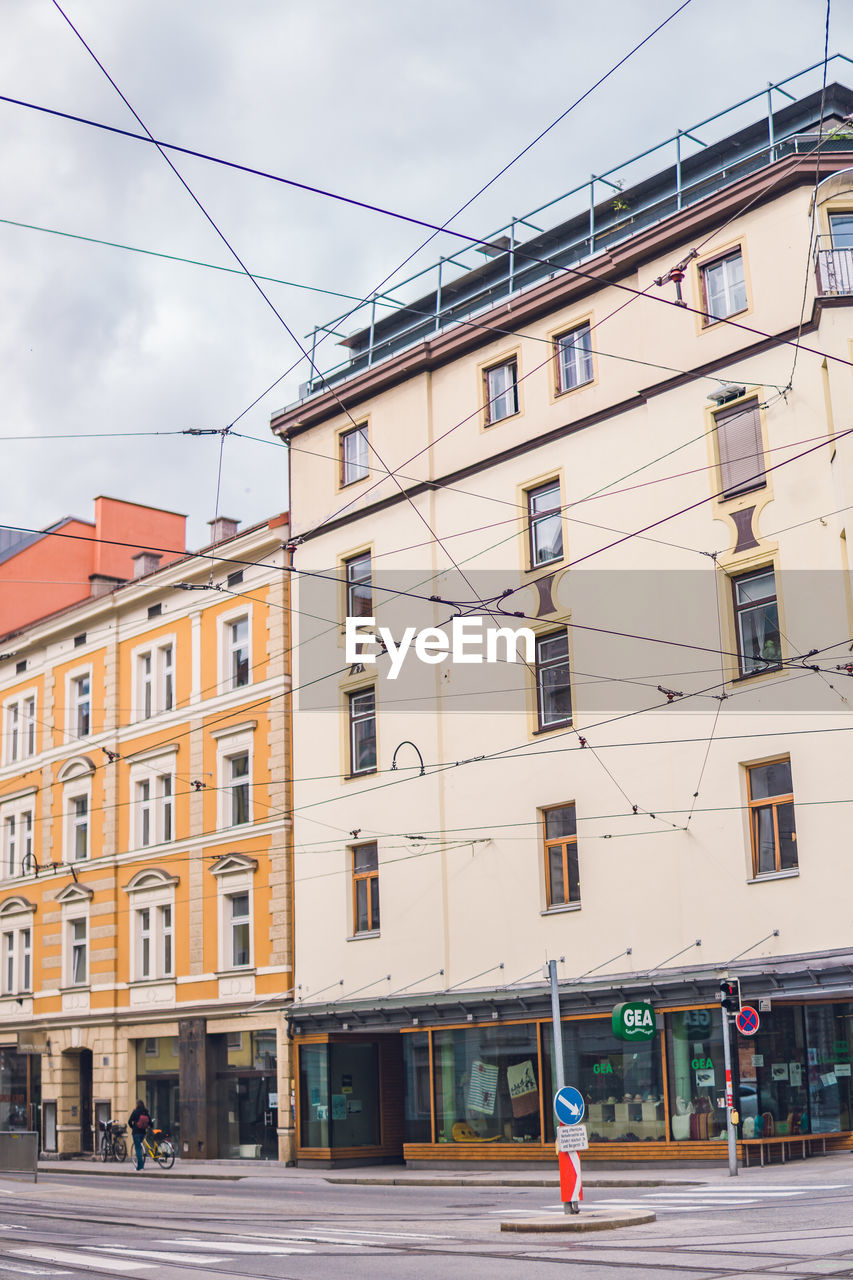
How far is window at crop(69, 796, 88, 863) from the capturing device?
1711 inches

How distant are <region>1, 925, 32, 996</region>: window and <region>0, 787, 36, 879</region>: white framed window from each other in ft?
5.98

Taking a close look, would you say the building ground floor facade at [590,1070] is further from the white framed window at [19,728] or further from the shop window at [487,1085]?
the white framed window at [19,728]

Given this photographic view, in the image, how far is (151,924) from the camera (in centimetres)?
3981

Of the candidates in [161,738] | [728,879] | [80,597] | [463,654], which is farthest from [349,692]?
[80,597]

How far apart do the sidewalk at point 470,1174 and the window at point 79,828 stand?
8571mm

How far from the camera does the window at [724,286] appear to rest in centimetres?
2783

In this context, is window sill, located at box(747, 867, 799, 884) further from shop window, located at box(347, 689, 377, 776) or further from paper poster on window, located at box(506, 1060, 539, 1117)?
shop window, located at box(347, 689, 377, 776)

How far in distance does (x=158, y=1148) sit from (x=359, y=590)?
14.5 meters

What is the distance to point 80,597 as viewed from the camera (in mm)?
50281

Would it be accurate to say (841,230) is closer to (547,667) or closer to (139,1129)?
(547,667)

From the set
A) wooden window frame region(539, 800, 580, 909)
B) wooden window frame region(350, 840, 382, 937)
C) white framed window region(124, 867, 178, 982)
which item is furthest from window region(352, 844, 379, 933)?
white framed window region(124, 867, 178, 982)

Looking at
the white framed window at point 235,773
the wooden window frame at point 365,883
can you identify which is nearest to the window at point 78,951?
the white framed window at point 235,773

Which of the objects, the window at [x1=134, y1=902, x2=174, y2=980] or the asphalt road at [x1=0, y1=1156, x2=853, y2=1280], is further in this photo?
the window at [x1=134, y1=902, x2=174, y2=980]

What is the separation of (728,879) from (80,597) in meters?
30.2
